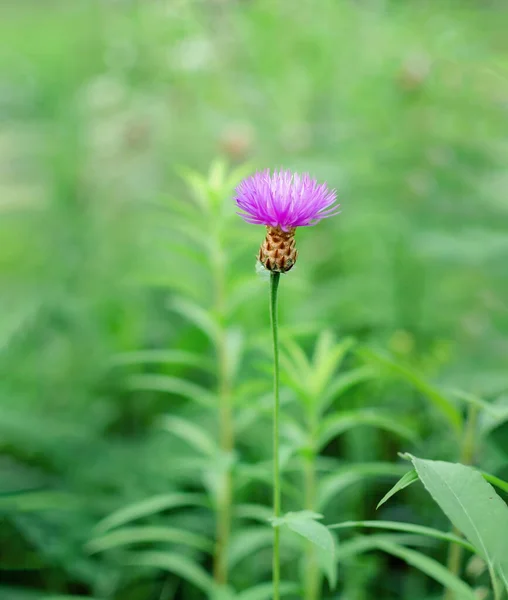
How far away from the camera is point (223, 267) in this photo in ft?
3.52

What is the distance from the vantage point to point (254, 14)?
1.94 metres

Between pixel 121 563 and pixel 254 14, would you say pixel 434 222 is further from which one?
pixel 121 563

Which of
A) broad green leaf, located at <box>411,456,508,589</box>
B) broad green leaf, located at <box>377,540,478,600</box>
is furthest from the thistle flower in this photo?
broad green leaf, located at <box>377,540,478,600</box>

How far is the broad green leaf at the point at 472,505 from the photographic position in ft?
1.69

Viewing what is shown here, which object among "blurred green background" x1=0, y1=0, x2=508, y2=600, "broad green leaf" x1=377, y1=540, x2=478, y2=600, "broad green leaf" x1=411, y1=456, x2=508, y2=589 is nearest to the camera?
"broad green leaf" x1=411, y1=456, x2=508, y2=589

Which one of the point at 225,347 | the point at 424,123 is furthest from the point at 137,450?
the point at 424,123

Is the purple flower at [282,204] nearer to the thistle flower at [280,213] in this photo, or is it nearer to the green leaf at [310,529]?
the thistle flower at [280,213]

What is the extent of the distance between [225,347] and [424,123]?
3.18 ft

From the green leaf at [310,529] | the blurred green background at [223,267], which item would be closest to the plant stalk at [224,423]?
the blurred green background at [223,267]

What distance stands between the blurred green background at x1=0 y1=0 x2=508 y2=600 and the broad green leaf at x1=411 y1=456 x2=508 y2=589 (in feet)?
0.81

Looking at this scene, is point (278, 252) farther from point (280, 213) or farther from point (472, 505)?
point (472, 505)

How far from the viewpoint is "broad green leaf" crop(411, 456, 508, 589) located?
1.69 ft

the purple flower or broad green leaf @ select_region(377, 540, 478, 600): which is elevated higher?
the purple flower

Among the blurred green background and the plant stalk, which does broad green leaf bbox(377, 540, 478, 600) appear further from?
the plant stalk
